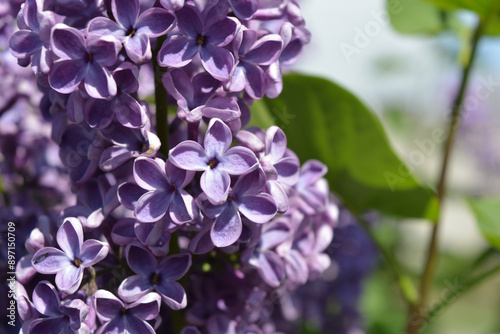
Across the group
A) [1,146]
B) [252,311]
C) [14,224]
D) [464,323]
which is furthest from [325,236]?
[464,323]

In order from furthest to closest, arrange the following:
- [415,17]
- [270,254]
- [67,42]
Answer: [415,17] < [270,254] < [67,42]

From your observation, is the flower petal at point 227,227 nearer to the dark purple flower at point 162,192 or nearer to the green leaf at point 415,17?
the dark purple flower at point 162,192

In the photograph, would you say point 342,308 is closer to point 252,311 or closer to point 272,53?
point 252,311

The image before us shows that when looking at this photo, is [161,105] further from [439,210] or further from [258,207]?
[439,210]

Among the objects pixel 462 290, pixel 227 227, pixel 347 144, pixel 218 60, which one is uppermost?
pixel 218 60

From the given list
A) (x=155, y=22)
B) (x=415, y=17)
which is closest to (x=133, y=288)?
(x=155, y=22)
